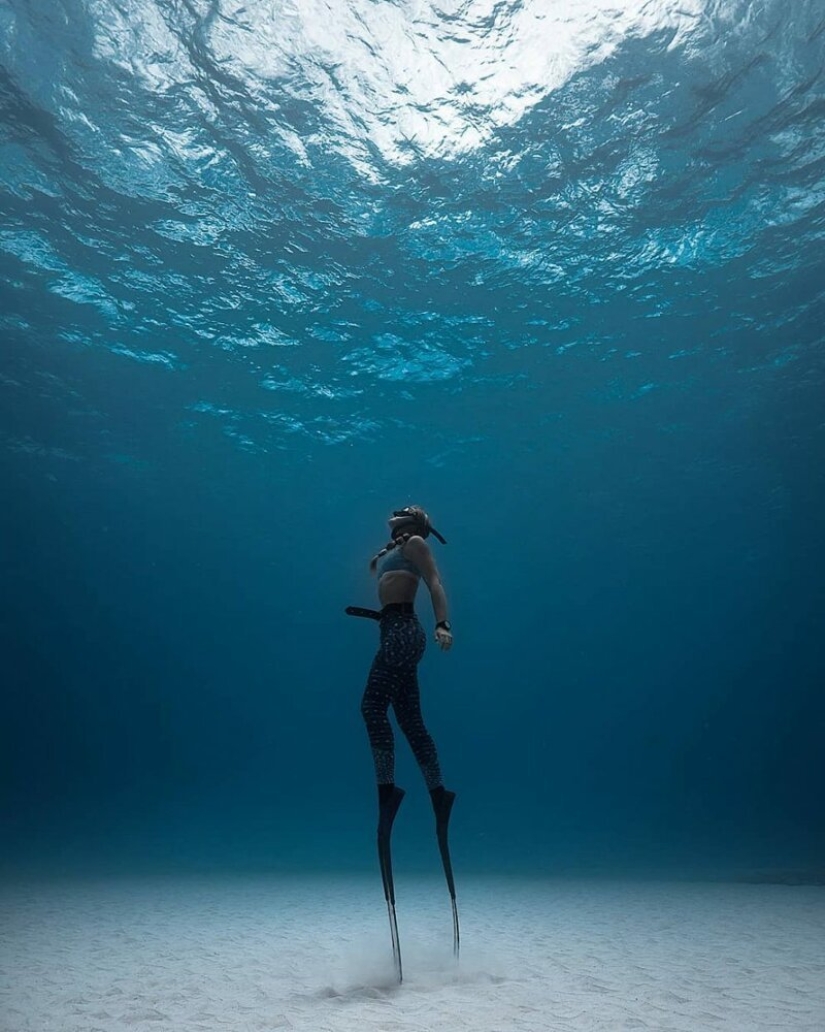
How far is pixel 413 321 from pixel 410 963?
14550 mm

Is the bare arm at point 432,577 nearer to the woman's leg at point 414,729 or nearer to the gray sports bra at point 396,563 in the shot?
the gray sports bra at point 396,563

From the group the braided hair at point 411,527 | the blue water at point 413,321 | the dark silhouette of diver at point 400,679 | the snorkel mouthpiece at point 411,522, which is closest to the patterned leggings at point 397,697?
the dark silhouette of diver at point 400,679

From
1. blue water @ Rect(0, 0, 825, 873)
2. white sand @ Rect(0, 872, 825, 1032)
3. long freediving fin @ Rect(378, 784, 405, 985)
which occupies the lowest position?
white sand @ Rect(0, 872, 825, 1032)

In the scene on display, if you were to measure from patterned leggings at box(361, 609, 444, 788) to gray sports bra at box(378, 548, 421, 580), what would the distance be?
0.33m

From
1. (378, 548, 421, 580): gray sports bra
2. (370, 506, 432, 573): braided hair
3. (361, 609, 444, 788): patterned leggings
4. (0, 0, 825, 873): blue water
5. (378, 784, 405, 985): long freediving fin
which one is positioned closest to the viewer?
(378, 784, 405, 985): long freediving fin

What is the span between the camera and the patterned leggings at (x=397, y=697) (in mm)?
4289

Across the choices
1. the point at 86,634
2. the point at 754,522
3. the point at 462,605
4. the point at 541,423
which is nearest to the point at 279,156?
the point at 541,423

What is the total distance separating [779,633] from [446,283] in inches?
1851

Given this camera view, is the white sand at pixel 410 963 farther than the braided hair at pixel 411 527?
No

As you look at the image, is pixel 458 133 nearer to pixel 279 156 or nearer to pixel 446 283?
pixel 279 156

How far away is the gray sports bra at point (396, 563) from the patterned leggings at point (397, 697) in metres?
0.33

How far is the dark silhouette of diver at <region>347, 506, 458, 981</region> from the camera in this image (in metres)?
4.18

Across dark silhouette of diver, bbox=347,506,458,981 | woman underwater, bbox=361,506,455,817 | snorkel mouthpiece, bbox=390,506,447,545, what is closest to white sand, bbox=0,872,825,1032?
dark silhouette of diver, bbox=347,506,458,981

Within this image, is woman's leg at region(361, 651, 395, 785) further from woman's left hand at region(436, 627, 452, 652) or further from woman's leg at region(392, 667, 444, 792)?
A: woman's left hand at region(436, 627, 452, 652)
